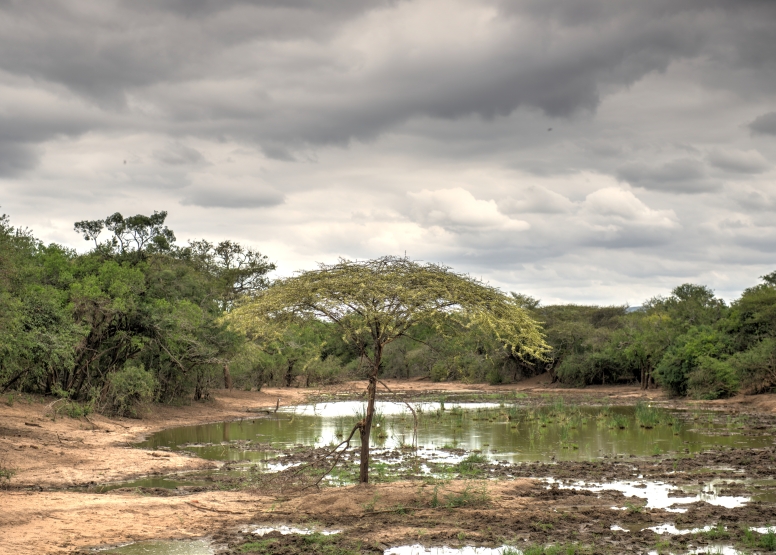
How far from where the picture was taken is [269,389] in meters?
54.1

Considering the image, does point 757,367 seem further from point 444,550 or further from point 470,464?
point 444,550

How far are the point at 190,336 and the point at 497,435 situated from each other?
47.5ft

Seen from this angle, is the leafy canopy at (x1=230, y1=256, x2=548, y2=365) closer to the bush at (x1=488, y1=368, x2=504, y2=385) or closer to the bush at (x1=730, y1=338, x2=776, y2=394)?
the bush at (x1=730, y1=338, x2=776, y2=394)

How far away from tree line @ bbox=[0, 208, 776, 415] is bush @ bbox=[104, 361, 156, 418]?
2.2 inches

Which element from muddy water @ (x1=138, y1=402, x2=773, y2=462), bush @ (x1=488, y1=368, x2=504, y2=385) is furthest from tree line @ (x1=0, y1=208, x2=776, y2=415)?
bush @ (x1=488, y1=368, x2=504, y2=385)

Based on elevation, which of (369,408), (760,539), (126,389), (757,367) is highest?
(757,367)

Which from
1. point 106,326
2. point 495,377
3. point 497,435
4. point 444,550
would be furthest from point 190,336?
point 495,377

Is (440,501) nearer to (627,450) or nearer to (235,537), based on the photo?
(235,537)

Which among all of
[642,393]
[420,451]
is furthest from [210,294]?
[642,393]

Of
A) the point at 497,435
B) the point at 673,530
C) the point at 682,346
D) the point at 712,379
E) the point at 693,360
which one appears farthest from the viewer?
the point at 682,346

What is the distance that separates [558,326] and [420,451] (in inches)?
1568

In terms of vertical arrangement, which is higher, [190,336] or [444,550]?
[190,336]

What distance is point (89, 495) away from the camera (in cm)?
1313

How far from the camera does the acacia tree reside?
11945 millimetres
